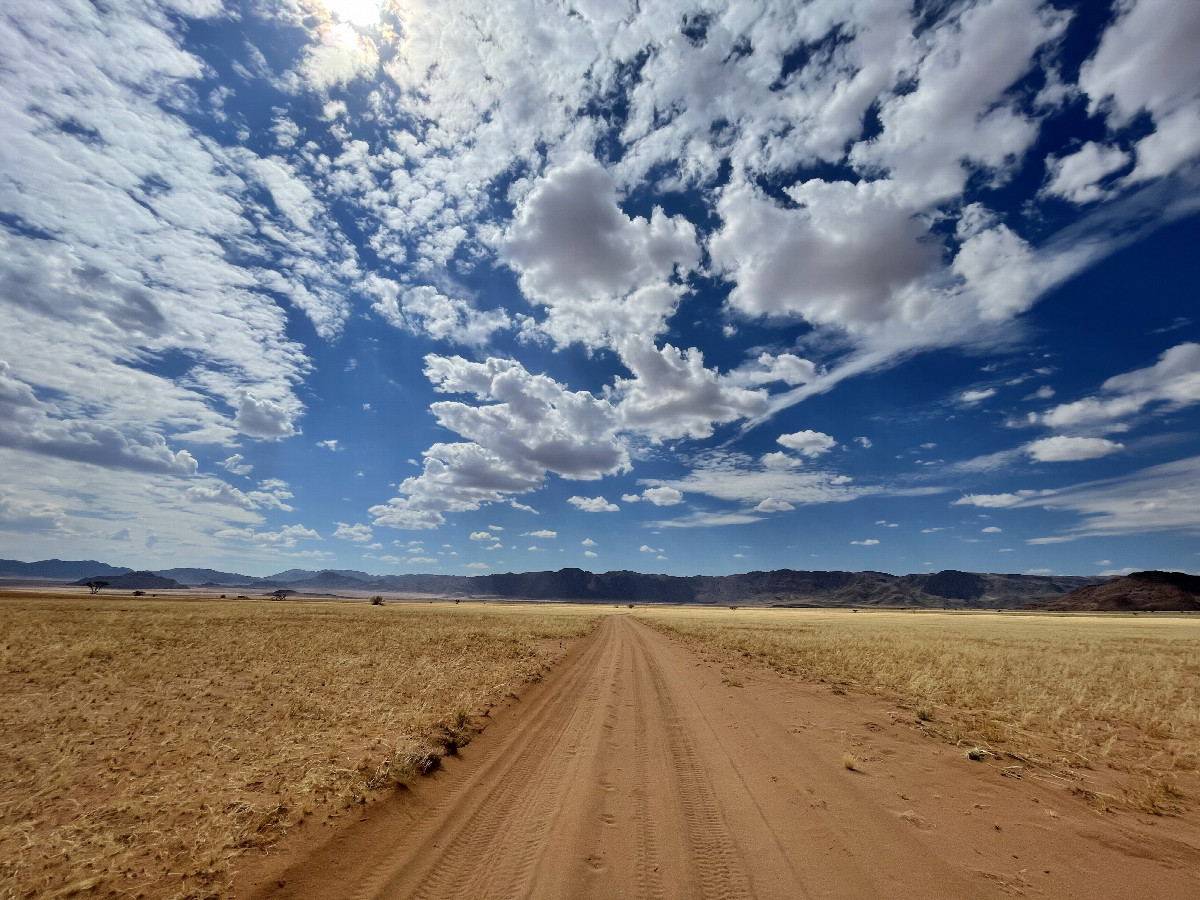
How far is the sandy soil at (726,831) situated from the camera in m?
5.20

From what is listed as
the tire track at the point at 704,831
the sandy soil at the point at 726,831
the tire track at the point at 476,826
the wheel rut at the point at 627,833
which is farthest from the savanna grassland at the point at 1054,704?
the tire track at the point at 476,826

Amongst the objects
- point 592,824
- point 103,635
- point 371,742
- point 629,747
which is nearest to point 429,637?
point 103,635

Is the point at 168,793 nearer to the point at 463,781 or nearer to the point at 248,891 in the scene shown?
the point at 248,891

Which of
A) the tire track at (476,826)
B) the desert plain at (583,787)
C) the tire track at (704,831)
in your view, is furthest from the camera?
the desert plain at (583,787)

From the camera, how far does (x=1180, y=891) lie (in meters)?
5.35

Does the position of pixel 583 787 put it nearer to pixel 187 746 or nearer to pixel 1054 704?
pixel 187 746

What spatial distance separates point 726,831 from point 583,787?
234 centimetres

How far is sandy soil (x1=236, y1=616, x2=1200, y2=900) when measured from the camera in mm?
5199

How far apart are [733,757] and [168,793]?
911 centimetres

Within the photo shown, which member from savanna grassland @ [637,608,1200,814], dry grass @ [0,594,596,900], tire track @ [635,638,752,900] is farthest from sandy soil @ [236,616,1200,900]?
savanna grassland @ [637,608,1200,814]

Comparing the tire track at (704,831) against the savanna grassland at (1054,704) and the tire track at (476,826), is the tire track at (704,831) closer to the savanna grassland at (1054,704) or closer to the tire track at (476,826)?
the tire track at (476,826)

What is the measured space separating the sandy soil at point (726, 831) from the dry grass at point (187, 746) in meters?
1.04

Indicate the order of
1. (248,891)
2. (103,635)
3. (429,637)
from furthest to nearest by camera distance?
(429,637), (103,635), (248,891)

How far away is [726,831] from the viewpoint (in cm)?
624
